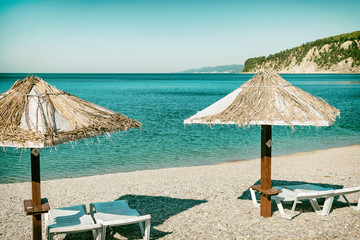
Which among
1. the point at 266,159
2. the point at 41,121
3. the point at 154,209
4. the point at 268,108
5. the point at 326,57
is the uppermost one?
the point at 326,57

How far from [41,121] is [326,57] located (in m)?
151

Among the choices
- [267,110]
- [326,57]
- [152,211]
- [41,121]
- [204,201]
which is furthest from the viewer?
[326,57]

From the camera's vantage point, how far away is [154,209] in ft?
24.2

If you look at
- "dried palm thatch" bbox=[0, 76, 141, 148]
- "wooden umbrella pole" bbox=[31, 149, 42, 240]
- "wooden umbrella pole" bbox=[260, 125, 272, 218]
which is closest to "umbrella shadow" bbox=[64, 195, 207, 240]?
"wooden umbrella pole" bbox=[31, 149, 42, 240]

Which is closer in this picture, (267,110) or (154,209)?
(267,110)

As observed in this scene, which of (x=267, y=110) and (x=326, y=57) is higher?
(x=326, y=57)

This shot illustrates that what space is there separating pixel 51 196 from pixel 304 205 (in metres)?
6.34

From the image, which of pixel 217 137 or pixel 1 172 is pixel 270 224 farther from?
pixel 217 137

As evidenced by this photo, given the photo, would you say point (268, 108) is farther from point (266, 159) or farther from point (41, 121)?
point (41, 121)

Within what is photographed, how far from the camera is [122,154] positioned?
16.2 m

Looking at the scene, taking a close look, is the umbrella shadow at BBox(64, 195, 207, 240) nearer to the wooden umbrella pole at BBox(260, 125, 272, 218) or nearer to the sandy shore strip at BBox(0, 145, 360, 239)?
the sandy shore strip at BBox(0, 145, 360, 239)

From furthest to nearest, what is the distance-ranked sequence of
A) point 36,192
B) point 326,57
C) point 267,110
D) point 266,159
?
point 326,57 → point 266,159 → point 267,110 → point 36,192

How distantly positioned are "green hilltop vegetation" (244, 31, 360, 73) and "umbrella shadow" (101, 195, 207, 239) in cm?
14214

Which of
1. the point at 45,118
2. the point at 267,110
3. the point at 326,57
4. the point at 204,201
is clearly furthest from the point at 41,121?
the point at 326,57
